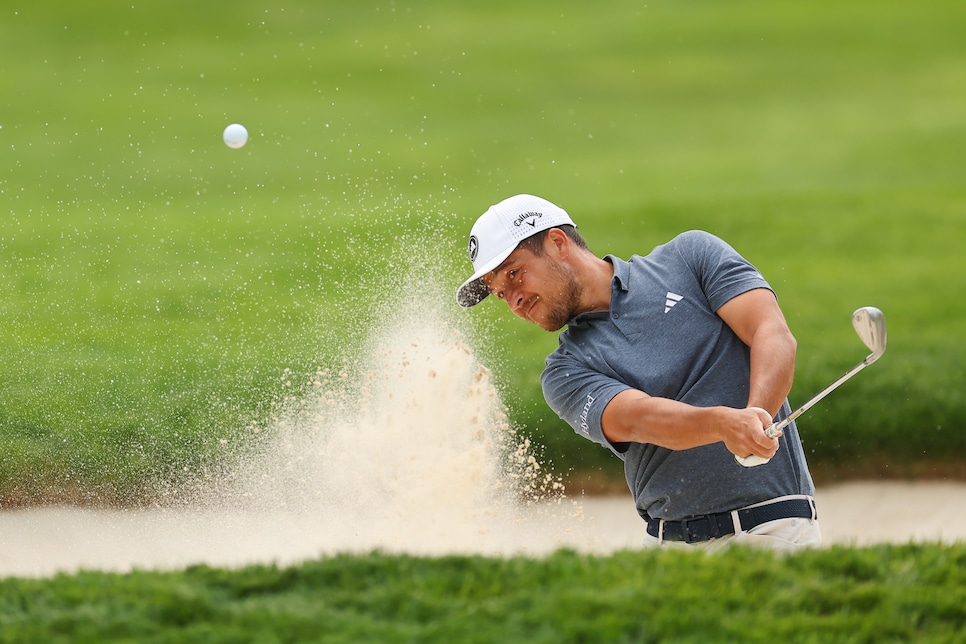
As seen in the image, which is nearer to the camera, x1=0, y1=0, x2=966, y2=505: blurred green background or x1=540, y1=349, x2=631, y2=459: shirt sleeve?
x1=540, y1=349, x2=631, y2=459: shirt sleeve

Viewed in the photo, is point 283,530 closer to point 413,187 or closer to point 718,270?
point 718,270

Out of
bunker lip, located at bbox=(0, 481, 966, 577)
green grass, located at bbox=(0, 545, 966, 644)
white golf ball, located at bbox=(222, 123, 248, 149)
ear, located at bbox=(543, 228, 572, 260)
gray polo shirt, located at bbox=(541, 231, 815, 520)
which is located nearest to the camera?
green grass, located at bbox=(0, 545, 966, 644)

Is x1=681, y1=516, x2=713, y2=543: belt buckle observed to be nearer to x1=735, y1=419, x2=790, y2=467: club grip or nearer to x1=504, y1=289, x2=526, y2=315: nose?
x1=735, y1=419, x2=790, y2=467: club grip

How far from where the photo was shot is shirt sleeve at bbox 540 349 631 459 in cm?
265

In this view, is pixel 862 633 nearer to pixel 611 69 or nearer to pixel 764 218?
pixel 764 218

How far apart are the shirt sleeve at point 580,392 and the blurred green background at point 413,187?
84.6 inches

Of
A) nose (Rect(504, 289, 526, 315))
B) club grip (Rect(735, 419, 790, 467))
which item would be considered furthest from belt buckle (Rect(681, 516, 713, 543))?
nose (Rect(504, 289, 526, 315))

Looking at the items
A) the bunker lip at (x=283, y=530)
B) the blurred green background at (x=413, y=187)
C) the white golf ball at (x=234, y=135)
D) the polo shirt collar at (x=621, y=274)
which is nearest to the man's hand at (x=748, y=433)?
the polo shirt collar at (x=621, y=274)

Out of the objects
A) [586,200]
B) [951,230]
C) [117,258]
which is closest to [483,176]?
[586,200]

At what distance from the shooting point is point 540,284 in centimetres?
289

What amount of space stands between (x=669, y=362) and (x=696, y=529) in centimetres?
41

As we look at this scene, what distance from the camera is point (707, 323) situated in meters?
2.76

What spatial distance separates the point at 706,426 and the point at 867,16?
1065 centimetres

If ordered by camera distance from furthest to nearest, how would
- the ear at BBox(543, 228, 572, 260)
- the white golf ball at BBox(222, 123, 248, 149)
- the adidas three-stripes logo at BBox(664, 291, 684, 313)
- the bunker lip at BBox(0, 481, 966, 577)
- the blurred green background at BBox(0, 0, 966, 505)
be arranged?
the white golf ball at BBox(222, 123, 248, 149) → the blurred green background at BBox(0, 0, 966, 505) → the bunker lip at BBox(0, 481, 966, 577) → the ear at BBox(543, 228, 572, 260) → the adidas three-stripes logo at BBox(664, 291, 684, 313)
